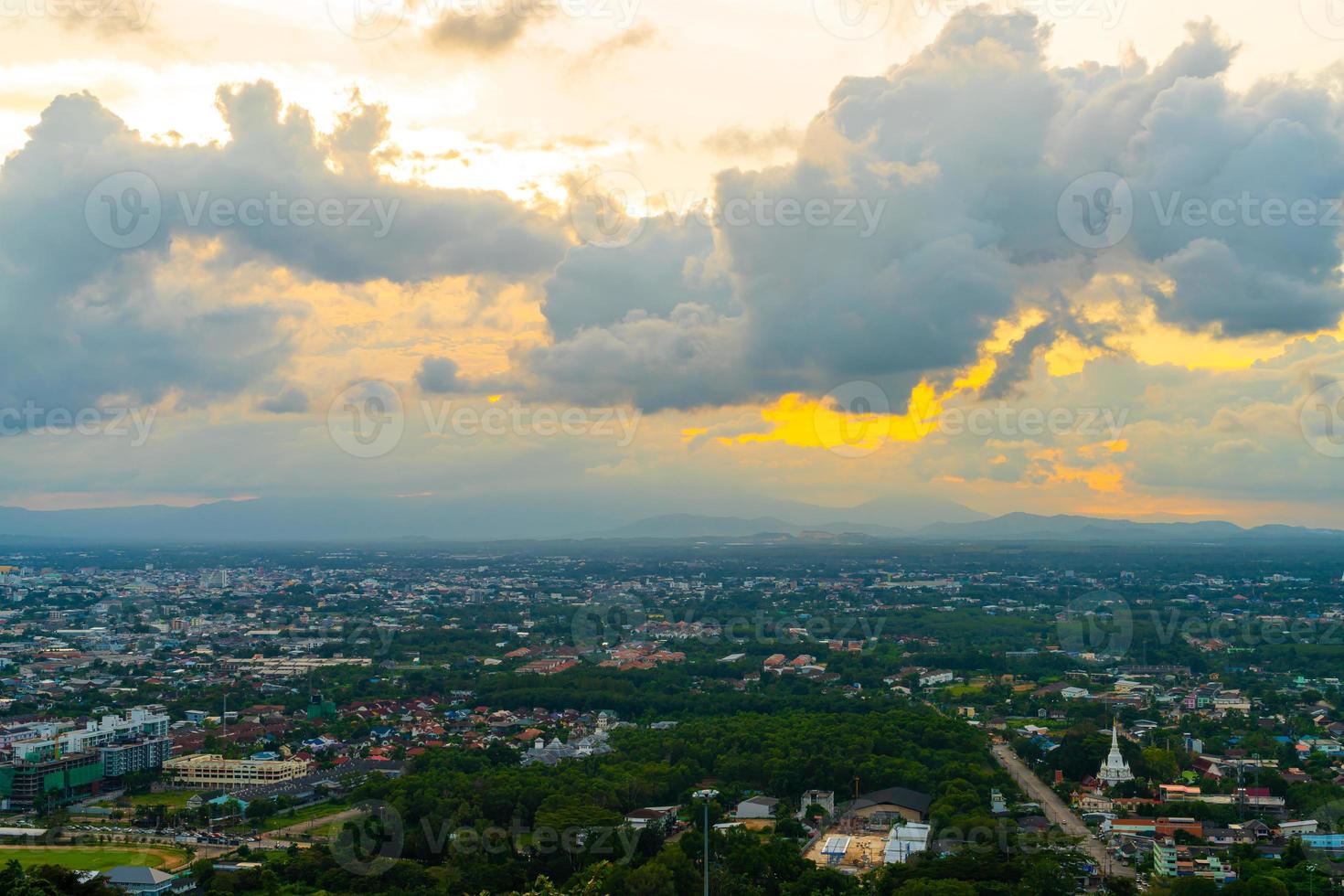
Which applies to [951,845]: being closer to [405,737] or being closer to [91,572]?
[405,737]

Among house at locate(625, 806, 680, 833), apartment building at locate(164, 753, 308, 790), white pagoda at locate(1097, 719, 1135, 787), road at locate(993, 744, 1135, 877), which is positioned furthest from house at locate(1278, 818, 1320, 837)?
apartment building at locate(164, 753, 308, 790)

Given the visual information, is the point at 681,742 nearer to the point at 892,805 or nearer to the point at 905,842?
the point at 892,805

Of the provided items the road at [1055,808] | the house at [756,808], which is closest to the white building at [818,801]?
the house at [756,808]

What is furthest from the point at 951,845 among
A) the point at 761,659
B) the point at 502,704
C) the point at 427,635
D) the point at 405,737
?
the point at 427,635

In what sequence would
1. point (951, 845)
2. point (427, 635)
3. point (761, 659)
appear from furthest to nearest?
point (427, 635), point (761, 659), point (951, 845)

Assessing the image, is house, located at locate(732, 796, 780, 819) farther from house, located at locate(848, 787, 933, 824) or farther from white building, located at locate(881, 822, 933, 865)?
white building, located at locate(881, 822, 933, 865)
